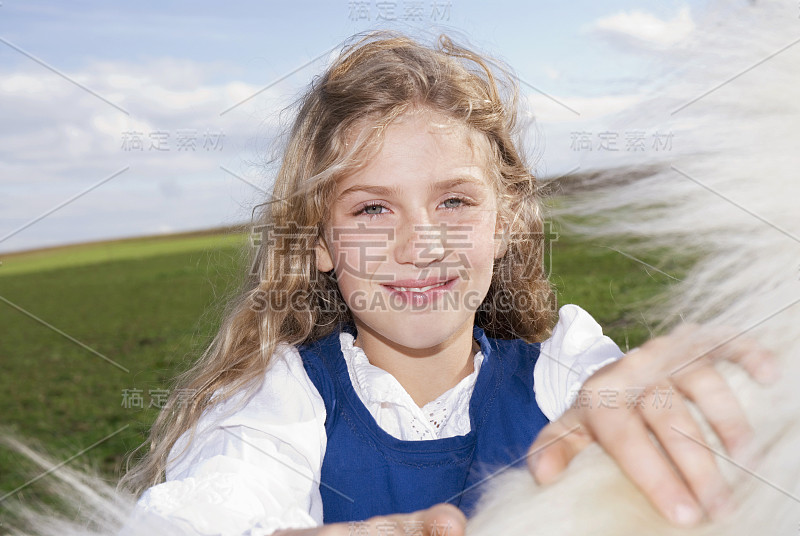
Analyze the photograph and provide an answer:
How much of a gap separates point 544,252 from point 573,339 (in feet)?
1.92

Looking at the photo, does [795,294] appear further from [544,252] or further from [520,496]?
[544,252]

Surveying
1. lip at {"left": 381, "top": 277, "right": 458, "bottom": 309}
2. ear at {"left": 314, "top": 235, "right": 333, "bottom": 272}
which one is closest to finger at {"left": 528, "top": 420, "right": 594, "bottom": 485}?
lip at {"left": 381, "top": 277, "right": 458, "bottom": 309}

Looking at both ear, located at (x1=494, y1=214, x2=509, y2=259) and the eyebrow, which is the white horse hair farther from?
ear, located at (x1=494, y1=214, x2=509, y2=259)

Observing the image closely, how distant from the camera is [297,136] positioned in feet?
5.40

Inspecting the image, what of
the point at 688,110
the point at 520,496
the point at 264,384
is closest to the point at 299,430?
the point at 264,384

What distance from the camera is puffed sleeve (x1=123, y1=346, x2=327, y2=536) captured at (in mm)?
826

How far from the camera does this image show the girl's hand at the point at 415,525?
1.80 ft

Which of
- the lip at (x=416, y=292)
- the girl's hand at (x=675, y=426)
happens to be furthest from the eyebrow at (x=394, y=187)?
the girl's hand at (x=675, y=426)

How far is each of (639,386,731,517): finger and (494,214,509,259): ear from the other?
1082 mm

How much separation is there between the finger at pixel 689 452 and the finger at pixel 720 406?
0.04 feet

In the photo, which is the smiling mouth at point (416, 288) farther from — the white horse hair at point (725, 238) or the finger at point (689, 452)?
the finger at point (689, 452)

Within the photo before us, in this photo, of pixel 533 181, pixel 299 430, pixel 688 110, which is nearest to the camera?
pixel 688 110

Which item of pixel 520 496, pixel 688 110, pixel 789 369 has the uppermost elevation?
pixel 688 110

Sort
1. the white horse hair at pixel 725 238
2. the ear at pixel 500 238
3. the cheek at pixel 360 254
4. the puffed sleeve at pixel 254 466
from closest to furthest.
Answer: the white horse hair at pixel 725 238
the puffed sleeve at pixel 254 466
the cheek at pixel 360 254
the ear at pixel 500 238
